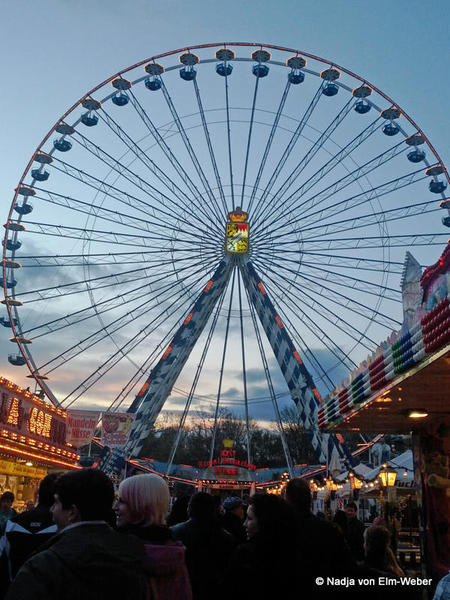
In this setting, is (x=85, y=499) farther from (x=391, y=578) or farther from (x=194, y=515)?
(x=391, y=578)

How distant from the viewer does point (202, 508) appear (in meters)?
3.90

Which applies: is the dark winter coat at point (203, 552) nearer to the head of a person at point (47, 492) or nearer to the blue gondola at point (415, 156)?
the head of a person at point (47, 492)

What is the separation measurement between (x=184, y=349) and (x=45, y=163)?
754 centimetres

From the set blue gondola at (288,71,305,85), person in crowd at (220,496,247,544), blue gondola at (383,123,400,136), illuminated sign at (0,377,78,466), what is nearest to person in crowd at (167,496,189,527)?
person in crowd at (220,496,247,544)

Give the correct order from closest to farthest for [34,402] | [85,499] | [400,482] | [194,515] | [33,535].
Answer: [85,499]
[33,535]
[194,515]
[34,402]
[400,482]

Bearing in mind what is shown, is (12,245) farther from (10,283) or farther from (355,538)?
(355,538)

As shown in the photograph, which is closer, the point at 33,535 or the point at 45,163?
the point at 33,535

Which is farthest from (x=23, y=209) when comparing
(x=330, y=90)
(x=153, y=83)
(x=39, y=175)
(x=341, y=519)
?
(x=341, y=519)

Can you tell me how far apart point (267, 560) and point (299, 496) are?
116 cm

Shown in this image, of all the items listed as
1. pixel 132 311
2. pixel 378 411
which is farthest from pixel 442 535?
pixel 132 311

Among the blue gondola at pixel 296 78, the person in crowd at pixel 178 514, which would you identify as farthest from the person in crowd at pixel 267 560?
the blue gondola at pixel 296 78

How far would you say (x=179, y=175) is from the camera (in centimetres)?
1956

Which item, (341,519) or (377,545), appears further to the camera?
(341,519)

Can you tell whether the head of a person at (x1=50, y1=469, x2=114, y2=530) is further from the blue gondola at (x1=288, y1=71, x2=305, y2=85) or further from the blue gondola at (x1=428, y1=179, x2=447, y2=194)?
the blue gondola at (x1=288, y1=71, x2=305, y2=85)
